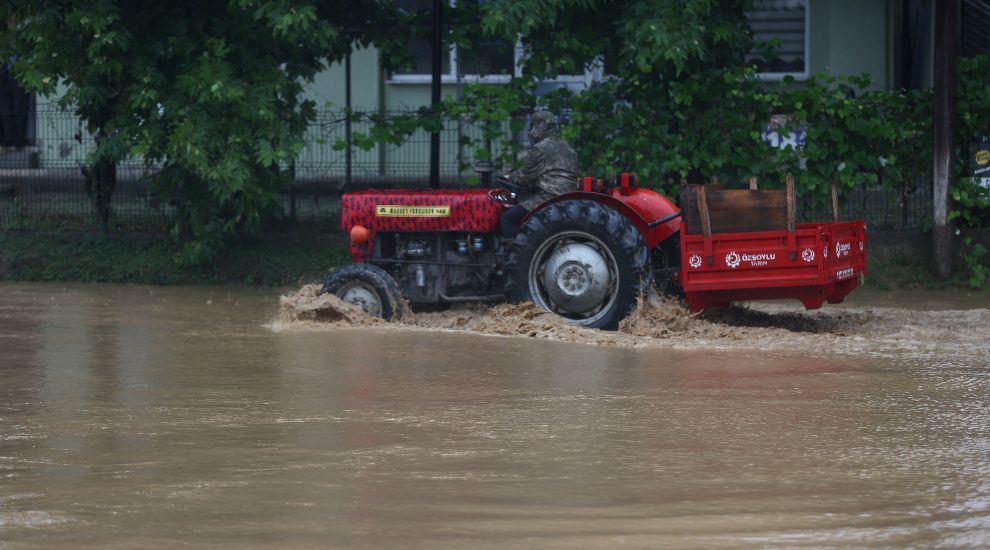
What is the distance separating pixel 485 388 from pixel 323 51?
799 cm

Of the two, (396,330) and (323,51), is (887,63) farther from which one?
(396,330)

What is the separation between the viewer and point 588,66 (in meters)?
16.5

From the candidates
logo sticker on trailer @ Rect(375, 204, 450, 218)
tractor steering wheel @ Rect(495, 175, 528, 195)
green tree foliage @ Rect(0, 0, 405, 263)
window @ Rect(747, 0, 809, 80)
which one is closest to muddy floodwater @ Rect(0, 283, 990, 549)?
logo sticker on trailer @ Rect(375, 204, 450, 218)

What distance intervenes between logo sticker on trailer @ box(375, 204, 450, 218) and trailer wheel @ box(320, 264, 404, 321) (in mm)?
560

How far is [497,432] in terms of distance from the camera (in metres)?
7.68

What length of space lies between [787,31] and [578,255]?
1234cm

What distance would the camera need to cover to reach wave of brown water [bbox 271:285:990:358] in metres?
10.8

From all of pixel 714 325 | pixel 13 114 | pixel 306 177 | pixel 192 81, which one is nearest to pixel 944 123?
pixel 714 325

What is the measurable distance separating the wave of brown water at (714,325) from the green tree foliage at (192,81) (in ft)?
9.86

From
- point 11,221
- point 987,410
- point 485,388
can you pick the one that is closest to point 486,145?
point 11,221

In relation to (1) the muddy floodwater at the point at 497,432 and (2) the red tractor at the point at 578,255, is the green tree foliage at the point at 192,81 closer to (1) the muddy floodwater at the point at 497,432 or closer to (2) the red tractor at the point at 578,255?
(2) the red tractor at the point at 578,255

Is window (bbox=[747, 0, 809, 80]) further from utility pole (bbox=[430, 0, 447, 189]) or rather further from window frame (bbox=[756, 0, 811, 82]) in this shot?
utility pole (bbox=[430, 0, 447, 189])

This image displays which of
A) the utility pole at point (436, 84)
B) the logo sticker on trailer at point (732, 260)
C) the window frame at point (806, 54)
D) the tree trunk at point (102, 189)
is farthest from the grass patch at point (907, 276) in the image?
the tree trunk at point (102, 189)

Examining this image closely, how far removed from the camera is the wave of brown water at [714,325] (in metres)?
10.8
